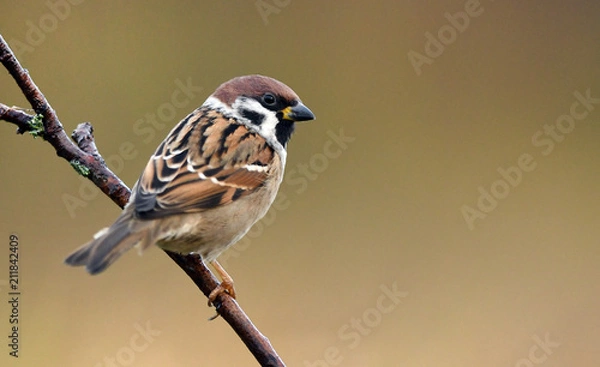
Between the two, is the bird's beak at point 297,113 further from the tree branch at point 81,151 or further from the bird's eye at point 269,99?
the tree branch at point 81,151

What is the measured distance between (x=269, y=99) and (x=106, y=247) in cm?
130

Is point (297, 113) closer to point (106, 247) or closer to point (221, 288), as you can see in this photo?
point (221, 288)

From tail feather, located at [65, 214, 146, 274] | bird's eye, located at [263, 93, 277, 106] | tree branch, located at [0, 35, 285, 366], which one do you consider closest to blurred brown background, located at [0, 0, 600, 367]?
bird's eye, located at [263, 93, 277, 106]

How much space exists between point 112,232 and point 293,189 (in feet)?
10.8

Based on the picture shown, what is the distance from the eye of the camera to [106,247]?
2.55m

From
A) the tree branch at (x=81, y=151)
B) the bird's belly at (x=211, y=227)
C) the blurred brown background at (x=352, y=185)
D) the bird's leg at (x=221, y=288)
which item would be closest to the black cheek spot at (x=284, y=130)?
the bird's belly at (x=211, y=227)

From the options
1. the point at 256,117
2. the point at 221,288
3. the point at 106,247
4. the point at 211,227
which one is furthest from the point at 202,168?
the point at 106,247

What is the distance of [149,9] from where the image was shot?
6480 millimetres

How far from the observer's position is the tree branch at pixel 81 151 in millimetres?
2268

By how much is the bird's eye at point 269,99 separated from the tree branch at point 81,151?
107 cm

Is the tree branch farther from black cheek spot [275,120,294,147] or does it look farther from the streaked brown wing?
black cheek spot [275,120,294,147]

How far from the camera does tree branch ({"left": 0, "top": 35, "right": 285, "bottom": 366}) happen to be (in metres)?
2.27

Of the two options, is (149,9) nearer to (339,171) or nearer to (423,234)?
(339,171)

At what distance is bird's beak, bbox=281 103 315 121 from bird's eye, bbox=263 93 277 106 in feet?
0.20
